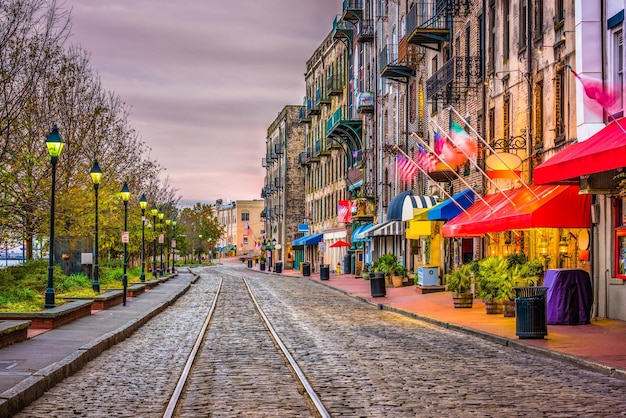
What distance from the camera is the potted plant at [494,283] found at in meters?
23.7

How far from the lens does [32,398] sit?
36.8 ft

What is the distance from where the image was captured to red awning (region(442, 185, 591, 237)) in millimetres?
22328

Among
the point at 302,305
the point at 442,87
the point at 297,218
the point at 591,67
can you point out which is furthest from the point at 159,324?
the point at 297,218

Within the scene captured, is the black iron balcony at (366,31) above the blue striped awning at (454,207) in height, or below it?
above

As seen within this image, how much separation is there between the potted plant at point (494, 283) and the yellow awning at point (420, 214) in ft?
40.0

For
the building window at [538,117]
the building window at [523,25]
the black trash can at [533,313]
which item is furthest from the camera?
the building window at [523,25]

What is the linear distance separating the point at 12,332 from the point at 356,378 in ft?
22.2

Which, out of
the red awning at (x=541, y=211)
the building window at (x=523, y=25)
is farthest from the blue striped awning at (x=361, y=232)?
the red awning at (x=541, y=211)

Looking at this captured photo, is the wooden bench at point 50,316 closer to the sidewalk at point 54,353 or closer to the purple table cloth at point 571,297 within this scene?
the sidewalk at point 54,353

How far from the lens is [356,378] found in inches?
511

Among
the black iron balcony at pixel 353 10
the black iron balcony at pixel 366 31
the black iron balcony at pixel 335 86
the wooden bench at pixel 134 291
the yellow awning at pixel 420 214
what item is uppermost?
the black iron balcony at pixel 353 10

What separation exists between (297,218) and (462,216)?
65.1m

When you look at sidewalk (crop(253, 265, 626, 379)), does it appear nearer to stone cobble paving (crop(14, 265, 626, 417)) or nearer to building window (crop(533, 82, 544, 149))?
stone cobble paving (crop(14, 265, 626, 417))

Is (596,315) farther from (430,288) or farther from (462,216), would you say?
(430,288)
